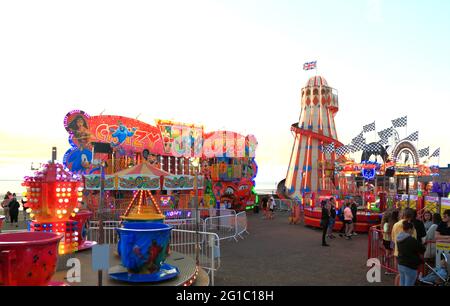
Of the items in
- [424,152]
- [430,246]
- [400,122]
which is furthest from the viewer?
[424,152]

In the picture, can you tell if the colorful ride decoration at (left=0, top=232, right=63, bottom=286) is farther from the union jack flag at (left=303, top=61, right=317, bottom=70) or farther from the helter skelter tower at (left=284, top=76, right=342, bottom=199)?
the union jack flag at (left=303, top=61, right=317, bottom=70)

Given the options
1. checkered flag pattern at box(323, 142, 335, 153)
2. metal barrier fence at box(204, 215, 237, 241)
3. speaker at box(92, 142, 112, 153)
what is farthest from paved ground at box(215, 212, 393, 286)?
checkered flag pattern at box(323, 142, 335, 153)

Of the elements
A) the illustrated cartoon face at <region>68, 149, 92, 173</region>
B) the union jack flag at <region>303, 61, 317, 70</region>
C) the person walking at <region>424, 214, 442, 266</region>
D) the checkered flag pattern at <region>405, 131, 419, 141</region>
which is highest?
the union jack flag at <region>303, 61, 317, 70</region>

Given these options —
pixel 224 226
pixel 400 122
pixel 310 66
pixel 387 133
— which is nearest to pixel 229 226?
pixel 224 226

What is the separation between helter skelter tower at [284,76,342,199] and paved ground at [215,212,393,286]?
1332cm

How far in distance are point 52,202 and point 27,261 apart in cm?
289

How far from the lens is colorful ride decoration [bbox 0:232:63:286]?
4.30 m

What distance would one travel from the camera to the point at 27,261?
4.52 m

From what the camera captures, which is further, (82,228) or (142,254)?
(82,228)

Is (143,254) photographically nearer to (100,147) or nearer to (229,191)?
(100,147)

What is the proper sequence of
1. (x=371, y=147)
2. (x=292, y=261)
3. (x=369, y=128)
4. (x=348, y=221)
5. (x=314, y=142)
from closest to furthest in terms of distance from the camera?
(x=292, y=261)
(x=348, y=221)
(x=314, y=142)
(x=371, y=147)
(x=369, y=128)

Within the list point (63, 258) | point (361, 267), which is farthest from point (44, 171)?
point (361, 267)
